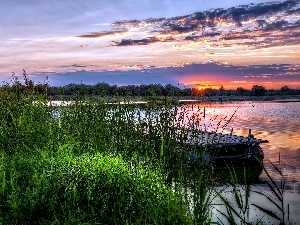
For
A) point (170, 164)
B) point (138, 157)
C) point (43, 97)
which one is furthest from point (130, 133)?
point (43, 97)

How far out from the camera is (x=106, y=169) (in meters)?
7.55

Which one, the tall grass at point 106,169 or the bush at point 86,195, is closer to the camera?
the bush at point 86,195

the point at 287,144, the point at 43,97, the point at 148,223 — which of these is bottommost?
the point at 287,144

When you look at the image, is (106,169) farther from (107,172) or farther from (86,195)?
(86,195)

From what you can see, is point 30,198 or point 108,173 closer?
point 30,198

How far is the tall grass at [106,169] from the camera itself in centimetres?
647

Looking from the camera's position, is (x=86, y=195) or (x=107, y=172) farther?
(x=107, y=172)

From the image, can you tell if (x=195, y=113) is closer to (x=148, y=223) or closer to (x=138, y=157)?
(x=138, y=157)

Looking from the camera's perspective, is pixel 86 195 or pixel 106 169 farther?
pixel 106 169

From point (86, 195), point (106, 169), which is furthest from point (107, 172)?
point (86, 195)

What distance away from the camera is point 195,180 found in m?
7.61

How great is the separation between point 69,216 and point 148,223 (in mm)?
1261

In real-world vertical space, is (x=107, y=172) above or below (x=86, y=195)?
above

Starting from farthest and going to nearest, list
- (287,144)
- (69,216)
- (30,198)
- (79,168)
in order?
(287,144), (79,168), (30,198), (69,216)
